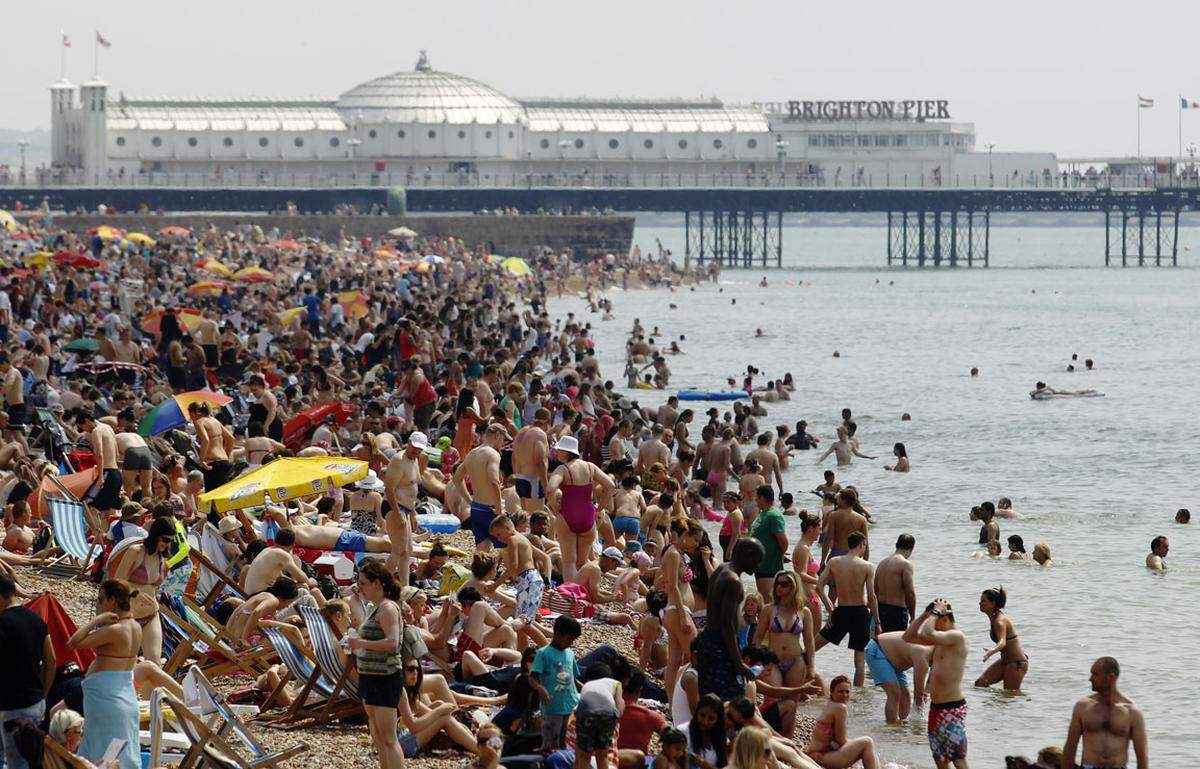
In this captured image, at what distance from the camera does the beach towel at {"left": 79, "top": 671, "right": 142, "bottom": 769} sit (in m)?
7.87

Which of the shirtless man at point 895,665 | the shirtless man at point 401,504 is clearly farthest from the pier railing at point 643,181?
the shirtless man at point 895,665

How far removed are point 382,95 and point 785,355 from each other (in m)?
54.3

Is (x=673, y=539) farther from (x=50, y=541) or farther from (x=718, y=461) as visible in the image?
(x=718, y=461)

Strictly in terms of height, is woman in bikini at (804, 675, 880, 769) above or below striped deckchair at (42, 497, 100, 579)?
below

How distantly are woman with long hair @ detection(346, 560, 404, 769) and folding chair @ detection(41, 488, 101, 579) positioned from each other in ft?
14.4

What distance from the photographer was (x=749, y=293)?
2817 inches

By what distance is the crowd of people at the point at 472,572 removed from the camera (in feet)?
27.8

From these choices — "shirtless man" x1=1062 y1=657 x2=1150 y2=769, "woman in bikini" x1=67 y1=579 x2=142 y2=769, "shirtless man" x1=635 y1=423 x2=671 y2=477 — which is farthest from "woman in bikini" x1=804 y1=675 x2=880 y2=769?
"shirtless man" x1=635 y1=423 x2=671 y2=477

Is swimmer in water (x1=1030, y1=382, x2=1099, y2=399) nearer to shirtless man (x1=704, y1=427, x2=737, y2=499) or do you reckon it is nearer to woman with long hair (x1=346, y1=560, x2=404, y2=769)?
shirtless man (x1=704, y1=427, x2=737, y2=499)

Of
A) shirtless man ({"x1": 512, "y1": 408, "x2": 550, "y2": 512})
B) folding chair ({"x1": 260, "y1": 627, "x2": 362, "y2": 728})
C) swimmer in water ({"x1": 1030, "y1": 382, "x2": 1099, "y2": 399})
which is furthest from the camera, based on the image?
swimmer in water ({"x1": 1030, "y1": 382, "x2": 1099, "y2": 399})

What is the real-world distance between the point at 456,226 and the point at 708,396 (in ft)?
126

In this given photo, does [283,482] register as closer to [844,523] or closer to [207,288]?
[844,523]

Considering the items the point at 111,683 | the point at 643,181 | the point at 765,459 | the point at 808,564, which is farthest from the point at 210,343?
the point at 643,181

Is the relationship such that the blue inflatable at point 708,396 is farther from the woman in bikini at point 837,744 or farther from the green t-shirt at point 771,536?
the woman in bikini at point 837,744
